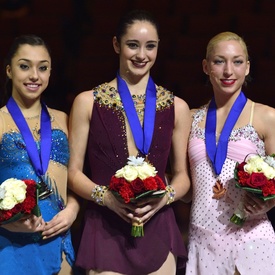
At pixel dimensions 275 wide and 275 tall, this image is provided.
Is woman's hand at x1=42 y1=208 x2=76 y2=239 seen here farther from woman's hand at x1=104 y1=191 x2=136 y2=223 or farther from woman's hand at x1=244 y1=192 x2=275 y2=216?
woman's hand at x1=244 y1=192 x2=275 y2=216

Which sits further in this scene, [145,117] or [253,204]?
[145,117]

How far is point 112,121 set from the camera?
3953 mm

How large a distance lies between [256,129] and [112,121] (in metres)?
0.82

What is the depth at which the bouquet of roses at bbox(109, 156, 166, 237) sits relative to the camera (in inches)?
140

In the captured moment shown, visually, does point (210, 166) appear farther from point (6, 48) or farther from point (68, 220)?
point (6, 48)

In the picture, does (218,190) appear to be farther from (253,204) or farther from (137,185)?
(137,185)

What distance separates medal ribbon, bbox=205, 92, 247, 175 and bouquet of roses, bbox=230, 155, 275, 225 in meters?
0.18

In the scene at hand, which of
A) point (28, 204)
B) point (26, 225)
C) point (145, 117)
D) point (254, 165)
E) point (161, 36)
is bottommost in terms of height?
point (161, 36)

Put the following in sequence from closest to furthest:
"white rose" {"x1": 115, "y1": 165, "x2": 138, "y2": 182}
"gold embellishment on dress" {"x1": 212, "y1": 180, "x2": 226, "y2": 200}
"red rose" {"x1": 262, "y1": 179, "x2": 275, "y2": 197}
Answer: "white rose" {"x1": 115, "y1": 165, "x2": 138, "y2": 182}
"red rose" {"x1": 262, "y1": 179, "x2": 275, "y2": 197}
"gold embellishment on dress" {"x1": 212, "y1": 180, "x2": 226, "y2": 200}

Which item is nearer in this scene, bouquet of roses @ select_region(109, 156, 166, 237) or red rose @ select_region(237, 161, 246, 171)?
bouquet of roses @ select_region(109, 156, 166, 237)

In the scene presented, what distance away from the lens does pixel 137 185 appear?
3564 mm

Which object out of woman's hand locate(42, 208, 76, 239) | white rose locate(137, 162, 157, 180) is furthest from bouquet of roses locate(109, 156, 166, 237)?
woman's hand locate(42, 208, 76, 239)

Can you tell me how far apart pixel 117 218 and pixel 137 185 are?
0.41 metres

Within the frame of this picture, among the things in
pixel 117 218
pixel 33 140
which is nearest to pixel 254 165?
pixel 117 218
